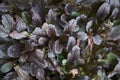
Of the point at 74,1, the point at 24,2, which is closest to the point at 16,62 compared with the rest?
the point at 24,2

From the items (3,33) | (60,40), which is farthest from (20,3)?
(60,40)

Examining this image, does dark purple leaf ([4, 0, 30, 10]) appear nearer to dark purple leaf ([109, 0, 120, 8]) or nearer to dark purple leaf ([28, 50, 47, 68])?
dark purple leaf ([28, 50, 47, 68])

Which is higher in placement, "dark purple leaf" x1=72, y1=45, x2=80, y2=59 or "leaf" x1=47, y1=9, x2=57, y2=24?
"leaf" x1=47, y1=9, x2=57, y2=24

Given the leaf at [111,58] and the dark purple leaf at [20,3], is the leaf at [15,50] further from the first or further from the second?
the leaf at [111,58]

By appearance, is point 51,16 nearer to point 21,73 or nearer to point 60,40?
point 60,40

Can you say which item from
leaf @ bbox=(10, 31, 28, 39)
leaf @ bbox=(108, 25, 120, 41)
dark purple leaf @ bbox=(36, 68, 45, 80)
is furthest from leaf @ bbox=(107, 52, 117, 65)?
leaf @ bbox=(10, 31, 28, 39)

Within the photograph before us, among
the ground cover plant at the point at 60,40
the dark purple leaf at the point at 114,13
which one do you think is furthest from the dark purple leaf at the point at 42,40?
the dark purple leaf at the point at 114,13

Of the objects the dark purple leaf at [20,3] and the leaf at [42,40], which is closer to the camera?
the leaf at [42,40]
